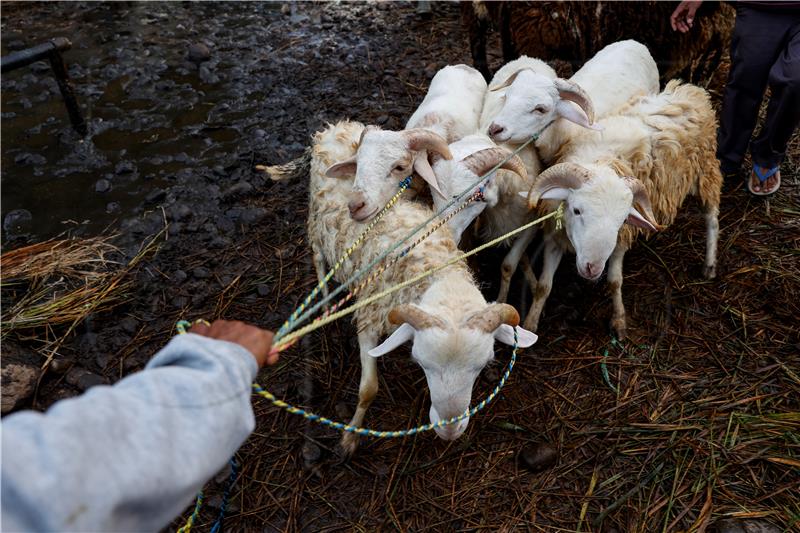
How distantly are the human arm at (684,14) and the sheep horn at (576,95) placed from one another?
148 cm

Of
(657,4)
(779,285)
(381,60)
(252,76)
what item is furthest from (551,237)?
(252,76)

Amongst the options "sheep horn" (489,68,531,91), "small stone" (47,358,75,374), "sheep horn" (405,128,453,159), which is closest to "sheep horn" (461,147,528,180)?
"sheep horn" (405,128,453,159)

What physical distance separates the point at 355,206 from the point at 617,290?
165cm

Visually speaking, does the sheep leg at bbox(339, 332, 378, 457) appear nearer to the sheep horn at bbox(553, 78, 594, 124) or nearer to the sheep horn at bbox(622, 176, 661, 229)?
the sheep horn at bbox(622, 176, 661, 229)

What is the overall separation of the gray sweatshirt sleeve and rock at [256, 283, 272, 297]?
235cm

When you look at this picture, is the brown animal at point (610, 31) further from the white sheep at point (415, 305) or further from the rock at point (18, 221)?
the rock at point (18, 221)

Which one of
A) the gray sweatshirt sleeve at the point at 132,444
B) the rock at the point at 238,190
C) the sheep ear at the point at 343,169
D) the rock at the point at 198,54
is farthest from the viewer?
the rock at the point at 198,54

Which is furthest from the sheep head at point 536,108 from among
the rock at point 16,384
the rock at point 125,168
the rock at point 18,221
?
the rock at point 18,221

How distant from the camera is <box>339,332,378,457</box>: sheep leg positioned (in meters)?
2.58

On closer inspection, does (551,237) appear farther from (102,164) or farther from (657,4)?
(102,164)

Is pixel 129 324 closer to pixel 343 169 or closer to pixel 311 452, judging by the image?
pixel 311 452

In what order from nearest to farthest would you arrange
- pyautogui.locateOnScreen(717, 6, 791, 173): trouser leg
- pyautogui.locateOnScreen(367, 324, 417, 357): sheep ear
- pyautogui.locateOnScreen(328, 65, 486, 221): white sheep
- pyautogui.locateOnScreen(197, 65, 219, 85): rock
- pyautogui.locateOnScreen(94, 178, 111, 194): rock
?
pyautogui.locateOnScreen(367, 324, 417, 357): sheep ear < pyautogui.locateOnScreen(328, 65, 486, 221): white sheep < pyautogui.locateOnScreen(717, 6, 791, 173): trouser leg < pyautogui.locateOnScreen(94, 178, 111, 194): rock < pyautogui.locateOnScreen(197, 65, 219, 85): rock

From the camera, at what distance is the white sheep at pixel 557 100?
3.14 metres

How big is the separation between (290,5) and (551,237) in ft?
20.4
